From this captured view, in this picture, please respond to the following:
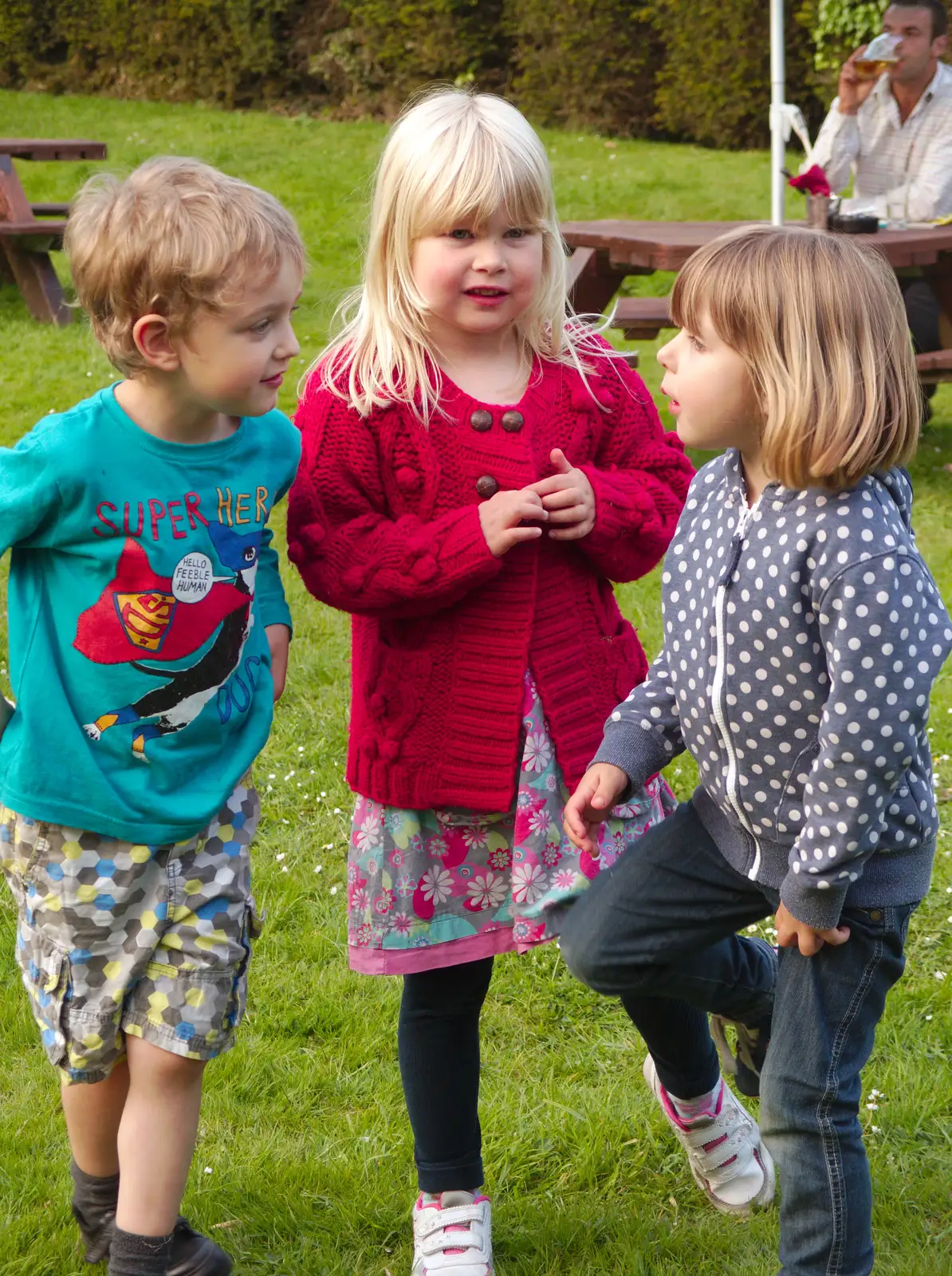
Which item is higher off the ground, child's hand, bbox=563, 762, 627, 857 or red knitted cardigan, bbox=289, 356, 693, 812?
red knitted cardigan, bbox=289, 356, 693, 812

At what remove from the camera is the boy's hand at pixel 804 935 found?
1827 millimetres

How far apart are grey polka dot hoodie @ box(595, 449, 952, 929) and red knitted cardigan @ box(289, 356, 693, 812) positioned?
0.24 m

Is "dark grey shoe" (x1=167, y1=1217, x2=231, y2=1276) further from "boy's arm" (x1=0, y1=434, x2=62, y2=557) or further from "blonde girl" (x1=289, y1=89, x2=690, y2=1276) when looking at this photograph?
"boy's arm" (x1=0, y1=434, x2=62, y2=557)

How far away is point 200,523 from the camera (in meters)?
2.01

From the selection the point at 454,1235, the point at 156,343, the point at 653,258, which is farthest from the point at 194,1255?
the point at 653,258

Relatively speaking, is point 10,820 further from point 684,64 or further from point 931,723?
point 684,64

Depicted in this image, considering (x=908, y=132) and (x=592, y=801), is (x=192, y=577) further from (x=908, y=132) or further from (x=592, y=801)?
(x=908, y=132)

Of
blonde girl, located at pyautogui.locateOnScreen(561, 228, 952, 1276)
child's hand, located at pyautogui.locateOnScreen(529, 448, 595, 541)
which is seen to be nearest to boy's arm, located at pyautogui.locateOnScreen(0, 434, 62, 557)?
child's hand, located at pyautogui.locateOnScreen(529, 448, 595, 541)

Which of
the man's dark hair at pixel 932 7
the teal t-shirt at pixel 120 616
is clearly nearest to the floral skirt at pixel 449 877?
the teal t-shirt at pixel 120 616

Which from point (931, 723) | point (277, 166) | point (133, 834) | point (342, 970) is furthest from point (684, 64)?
point (133, 834)

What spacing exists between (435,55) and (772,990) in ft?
46.4

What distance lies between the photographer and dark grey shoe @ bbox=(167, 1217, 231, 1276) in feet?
7.22

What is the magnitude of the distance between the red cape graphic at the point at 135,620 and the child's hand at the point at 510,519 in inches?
17.2

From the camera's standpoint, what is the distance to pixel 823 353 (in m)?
1.78
